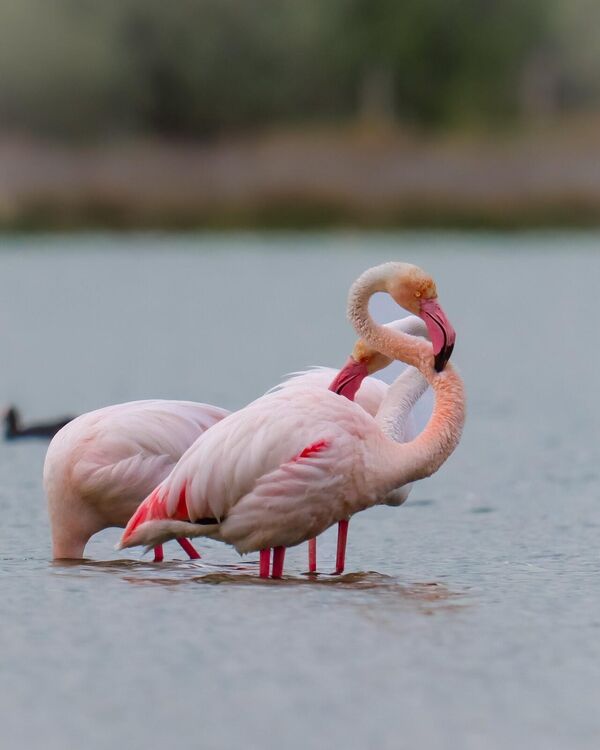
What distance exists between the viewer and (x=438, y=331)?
27.7ft

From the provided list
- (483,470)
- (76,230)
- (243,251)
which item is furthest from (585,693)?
(76,230)

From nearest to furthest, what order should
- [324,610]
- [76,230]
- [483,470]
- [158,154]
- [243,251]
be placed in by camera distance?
[324,610] < [483,470] < [243,251] < [76,230] < [158,154]

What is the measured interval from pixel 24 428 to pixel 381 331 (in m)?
5.49

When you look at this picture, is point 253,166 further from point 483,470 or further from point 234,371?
point 483,470

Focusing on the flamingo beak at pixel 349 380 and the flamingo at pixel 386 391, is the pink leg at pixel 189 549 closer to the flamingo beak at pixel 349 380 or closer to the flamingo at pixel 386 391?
the flamingo at pixel 386 391

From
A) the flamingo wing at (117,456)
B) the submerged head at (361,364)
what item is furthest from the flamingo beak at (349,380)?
the flamingo wing at (117,456)

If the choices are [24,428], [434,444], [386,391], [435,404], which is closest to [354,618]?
[434,444]

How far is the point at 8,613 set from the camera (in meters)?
7.76

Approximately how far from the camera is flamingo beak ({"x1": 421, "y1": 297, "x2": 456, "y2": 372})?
839cm

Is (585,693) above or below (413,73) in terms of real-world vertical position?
below

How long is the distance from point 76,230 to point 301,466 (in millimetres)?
44364

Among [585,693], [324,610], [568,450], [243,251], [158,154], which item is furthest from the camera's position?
[158,154]

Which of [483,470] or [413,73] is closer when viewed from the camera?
[483,470]

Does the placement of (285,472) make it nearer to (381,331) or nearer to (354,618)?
(354,618)
